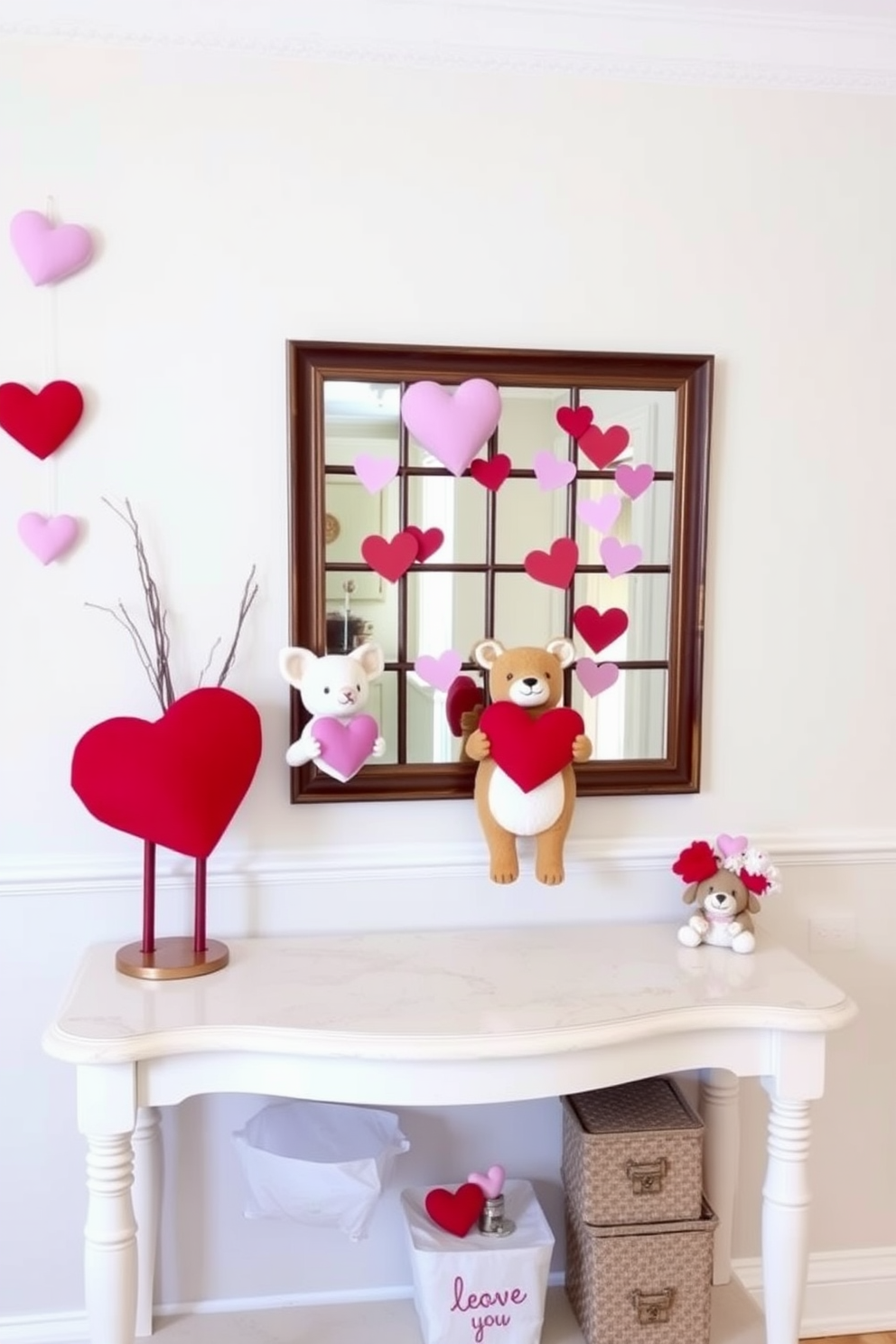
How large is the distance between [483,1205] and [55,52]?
83.0 inches

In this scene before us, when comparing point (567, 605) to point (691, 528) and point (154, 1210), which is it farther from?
point (154, 1210)

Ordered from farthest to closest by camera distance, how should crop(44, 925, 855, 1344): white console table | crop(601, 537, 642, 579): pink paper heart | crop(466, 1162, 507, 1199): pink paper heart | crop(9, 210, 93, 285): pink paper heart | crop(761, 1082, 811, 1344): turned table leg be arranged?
1. crop(601, 537, 642, 579): pink paper heart
2. crop(466, 1162, 507, 1199): pink paper heart
3. crop(9, 210, 93, 285): pink paper heart
4. crop(761, 1082, 811, 1344): turned table leg
5. crop(44, 925, 855, 1344): white console table

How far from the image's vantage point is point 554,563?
7.20 ft

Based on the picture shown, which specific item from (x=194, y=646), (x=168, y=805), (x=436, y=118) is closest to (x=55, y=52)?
(x=436, y=118)

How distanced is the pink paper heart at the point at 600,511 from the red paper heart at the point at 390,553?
32cm

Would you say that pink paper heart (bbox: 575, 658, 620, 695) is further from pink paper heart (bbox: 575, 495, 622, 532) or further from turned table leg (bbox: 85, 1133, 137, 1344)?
turned table leg (bbox: 85, 1133, 137, 1344)

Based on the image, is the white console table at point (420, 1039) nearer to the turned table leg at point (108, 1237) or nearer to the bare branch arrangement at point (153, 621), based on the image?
the turned table leg at point (108, 1237)

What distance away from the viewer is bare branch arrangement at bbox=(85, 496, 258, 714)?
2.09 meters

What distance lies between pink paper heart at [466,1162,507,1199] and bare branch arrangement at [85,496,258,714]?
3.22 ft

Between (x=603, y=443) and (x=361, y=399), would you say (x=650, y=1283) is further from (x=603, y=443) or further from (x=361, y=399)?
(x=361, y=399)

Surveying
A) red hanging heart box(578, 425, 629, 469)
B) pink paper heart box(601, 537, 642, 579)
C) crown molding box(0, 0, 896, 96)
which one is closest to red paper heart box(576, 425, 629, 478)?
red hanging heart box(578, 425, 629, 469)

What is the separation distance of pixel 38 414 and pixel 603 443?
99 centimetres

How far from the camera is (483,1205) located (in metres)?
2.13

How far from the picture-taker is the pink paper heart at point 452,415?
2105 mm
